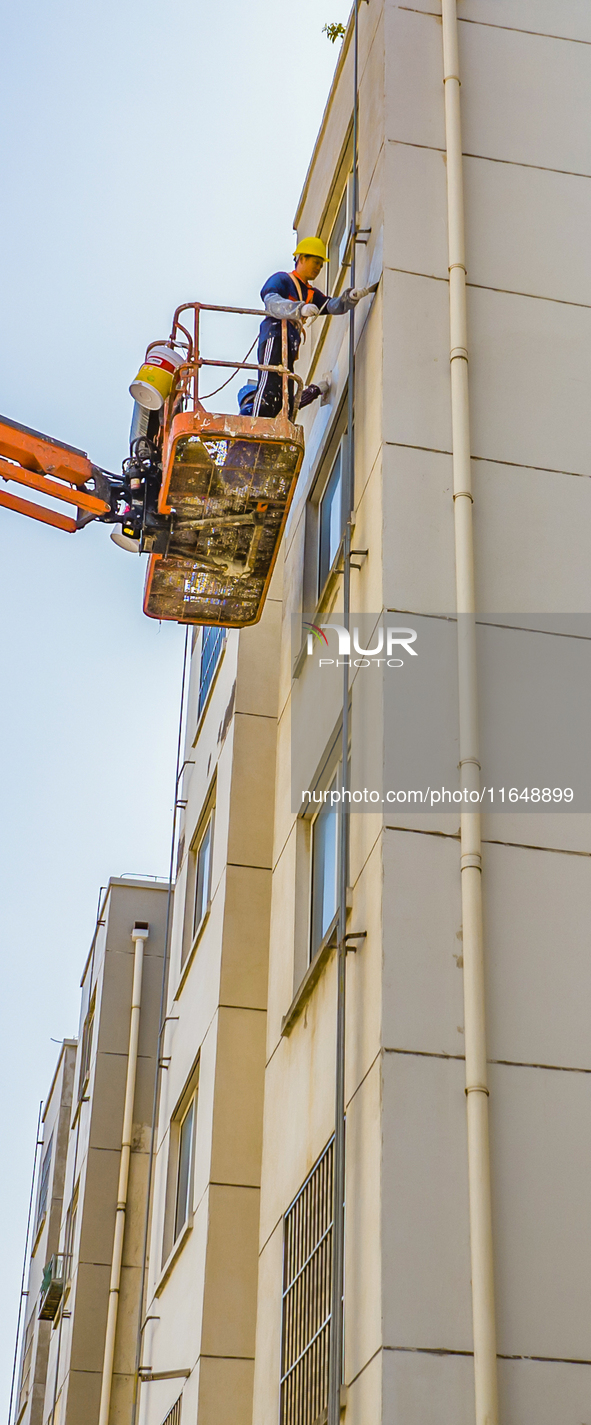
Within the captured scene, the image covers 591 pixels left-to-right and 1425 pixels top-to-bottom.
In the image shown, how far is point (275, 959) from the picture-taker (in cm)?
1432

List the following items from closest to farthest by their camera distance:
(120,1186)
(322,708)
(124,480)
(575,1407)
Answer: (575,1407), (322,708), (124,480), (120,1186)

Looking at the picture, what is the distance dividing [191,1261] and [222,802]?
14.9 feet

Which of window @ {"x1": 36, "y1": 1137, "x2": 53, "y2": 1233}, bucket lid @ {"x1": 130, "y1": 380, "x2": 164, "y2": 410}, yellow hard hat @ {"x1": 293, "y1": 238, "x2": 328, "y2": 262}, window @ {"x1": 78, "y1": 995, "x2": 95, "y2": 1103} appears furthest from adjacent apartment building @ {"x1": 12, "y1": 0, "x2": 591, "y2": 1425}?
window @ {"x1": 36, "y1": 1137, "x2": 53, "y2": 1233}

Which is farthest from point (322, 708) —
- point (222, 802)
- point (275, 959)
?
point (222, 802)

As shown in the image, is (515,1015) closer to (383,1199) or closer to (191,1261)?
(383,1199)

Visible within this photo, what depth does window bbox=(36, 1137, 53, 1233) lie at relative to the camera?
37.0 meters

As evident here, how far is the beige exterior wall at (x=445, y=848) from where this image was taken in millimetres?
8961

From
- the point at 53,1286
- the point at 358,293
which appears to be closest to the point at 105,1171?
the point at 53,1286

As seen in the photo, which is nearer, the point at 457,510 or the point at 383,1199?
the point at 383,1199

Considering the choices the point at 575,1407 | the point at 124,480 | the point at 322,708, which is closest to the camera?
the point at 575,1407

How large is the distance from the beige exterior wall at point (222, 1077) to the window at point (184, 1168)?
7 cm

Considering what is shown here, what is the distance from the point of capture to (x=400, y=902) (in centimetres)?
1004

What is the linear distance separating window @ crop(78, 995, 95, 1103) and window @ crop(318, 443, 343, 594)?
15709 millimetres

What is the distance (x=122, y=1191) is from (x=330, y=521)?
42.9 feet
